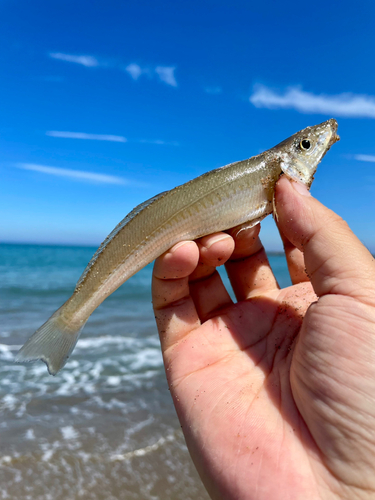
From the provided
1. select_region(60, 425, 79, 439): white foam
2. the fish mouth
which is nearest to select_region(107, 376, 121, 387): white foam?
select_region(60, 425, 79, 439): white foam

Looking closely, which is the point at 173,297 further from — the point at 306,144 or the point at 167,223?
the point at 306,144

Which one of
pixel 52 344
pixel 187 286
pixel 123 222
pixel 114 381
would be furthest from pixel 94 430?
pixel 123 222

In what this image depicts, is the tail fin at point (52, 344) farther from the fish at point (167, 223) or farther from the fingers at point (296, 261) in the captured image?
the fingers at point (296, 261)

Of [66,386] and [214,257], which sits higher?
[214,257]

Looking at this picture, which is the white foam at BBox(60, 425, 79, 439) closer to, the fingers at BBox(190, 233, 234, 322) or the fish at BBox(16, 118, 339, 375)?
the fish at BBox(16, 118, 339, 375)

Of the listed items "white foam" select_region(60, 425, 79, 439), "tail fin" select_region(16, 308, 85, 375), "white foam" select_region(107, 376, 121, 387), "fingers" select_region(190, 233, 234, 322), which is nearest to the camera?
"tail fin" select_region(16, 308, 85, 375)

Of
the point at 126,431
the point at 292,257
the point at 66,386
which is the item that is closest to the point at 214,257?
the point at 292,257

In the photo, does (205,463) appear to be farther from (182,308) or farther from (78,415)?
(78,415)
